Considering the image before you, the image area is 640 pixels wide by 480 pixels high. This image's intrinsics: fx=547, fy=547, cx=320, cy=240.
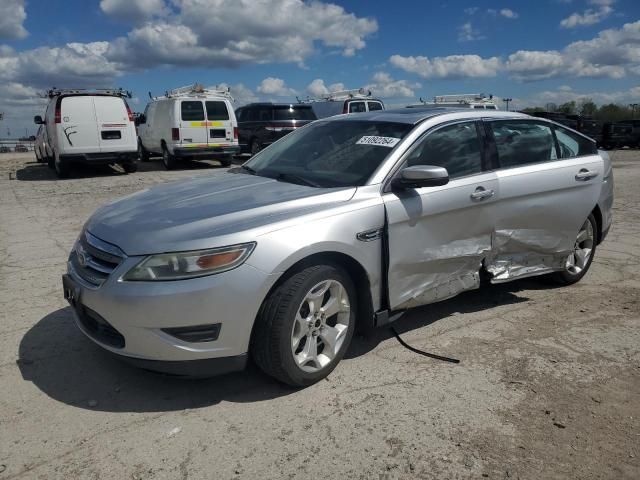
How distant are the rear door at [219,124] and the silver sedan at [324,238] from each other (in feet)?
36.7

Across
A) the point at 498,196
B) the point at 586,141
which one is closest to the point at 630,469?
the point at 498,196

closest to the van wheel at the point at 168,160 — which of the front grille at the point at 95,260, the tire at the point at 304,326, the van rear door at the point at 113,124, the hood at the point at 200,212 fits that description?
the van rear door at the point at 113,124

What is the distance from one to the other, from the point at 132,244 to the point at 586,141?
4310mm

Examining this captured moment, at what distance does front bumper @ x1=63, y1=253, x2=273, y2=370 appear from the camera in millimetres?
2836

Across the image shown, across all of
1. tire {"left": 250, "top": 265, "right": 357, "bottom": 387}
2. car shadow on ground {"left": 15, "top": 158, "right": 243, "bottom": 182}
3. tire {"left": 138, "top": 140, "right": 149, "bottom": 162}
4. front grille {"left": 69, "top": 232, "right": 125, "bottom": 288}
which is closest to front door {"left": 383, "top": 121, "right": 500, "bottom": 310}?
tire {"left": 250, "top": 265, "right": 357, "bottom": 387}

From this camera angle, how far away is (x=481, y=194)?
405 cm

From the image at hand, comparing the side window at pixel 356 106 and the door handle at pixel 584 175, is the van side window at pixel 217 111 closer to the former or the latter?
the side window at pixel 356 106

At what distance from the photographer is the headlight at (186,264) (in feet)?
9.41

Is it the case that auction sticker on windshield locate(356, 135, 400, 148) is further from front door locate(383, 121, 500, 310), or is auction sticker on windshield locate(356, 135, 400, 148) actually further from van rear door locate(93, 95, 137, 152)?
van rear door locate(93, 95, 137, 152)

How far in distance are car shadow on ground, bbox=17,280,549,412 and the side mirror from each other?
1.12 m

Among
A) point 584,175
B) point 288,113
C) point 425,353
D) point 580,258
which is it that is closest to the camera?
point 425,353

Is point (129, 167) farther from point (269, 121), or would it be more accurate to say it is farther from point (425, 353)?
point (425, 353)

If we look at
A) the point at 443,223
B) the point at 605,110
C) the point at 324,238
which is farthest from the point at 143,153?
the point at 605,110

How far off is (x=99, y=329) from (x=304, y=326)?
46.3 inches
